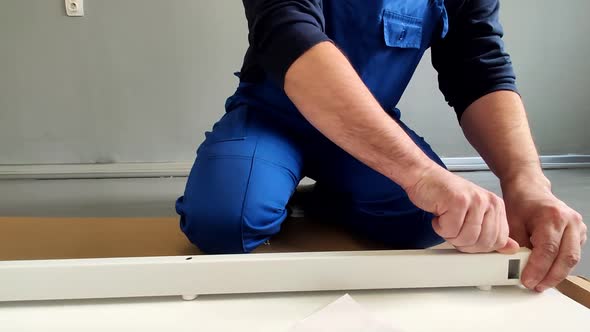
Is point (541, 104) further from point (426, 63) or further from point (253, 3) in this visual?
point (253, 3)

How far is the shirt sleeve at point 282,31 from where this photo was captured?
644 mm

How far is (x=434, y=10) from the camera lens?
2.78ft

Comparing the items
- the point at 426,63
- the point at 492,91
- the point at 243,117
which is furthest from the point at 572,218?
the point at 426,63

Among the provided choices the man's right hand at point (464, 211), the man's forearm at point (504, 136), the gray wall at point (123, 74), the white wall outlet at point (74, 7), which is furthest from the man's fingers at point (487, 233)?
the white wall outlet at point (74, 7)

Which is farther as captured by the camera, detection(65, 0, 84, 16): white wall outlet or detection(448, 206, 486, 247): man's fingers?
detection(65, 0, 84, 16): white wall outlet

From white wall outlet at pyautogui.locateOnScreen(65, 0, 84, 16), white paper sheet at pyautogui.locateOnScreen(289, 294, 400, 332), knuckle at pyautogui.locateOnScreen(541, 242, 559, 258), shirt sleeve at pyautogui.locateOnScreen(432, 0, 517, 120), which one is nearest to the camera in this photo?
white paper sheet at pyautogui.locateOnScreen(289, 294, 400, 332)

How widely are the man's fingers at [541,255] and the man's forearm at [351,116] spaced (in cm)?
17

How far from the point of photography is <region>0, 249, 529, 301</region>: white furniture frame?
1.77ft

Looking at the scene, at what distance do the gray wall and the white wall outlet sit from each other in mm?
18

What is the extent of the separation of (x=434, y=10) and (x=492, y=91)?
18 centimetres

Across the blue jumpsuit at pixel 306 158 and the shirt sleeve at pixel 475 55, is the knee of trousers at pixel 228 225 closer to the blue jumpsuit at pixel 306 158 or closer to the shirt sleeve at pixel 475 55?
the blue jumpsuit at pixel 306 158

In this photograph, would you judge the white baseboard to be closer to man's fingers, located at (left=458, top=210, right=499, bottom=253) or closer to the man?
the man

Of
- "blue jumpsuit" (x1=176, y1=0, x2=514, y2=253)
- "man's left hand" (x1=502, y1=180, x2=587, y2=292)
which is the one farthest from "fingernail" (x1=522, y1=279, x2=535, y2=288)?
"blue jumpsuit" (x1=176, y1=0, x2=514, y2=253)

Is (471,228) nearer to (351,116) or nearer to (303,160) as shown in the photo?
(351,116)
